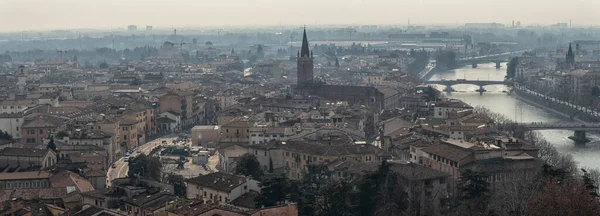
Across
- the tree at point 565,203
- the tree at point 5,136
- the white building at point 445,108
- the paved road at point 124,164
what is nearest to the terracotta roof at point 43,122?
the tree at point 5,136

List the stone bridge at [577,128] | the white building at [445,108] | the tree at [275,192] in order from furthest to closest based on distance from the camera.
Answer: the stone bridge at [577,128] < the white building at [445,108] < the tree at [275,192]

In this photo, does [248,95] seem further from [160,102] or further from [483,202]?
[483,202]

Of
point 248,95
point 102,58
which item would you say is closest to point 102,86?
point 248,95

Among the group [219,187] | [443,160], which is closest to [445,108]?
[443,160]

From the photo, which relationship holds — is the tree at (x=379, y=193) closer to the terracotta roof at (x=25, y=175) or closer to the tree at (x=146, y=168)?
the tree at (x=146, y=168)

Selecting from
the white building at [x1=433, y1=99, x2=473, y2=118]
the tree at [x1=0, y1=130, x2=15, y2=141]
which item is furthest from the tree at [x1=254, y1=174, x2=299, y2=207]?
the white building at [x1=433, y1=99, x2=473, y2=118]

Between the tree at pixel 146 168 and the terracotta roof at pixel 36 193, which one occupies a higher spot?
the terracotta roof at pixel 36 193
